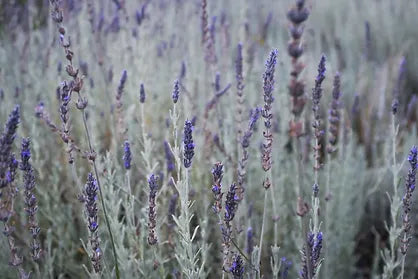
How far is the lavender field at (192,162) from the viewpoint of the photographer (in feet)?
3.83

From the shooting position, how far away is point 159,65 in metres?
3.20

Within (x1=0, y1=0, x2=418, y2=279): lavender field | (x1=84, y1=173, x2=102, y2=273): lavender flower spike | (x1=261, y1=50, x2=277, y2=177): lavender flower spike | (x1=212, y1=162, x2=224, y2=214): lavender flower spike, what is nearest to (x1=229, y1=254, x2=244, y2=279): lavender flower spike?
(x1=0, y1=0, x2=418, y2=279): lavender field

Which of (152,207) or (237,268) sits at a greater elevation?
(152,207)

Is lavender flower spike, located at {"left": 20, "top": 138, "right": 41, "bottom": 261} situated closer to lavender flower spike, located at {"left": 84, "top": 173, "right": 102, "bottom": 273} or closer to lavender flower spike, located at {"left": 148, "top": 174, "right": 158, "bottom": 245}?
lavender flower spike, located at {"left": 84, "top": 173, "right": 102, "bottom": 273}

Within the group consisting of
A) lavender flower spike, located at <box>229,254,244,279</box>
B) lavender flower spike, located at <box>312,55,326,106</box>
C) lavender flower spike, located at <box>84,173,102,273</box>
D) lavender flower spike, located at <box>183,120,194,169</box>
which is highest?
lavender flower spike, located at <box>312,55,326,106</box>

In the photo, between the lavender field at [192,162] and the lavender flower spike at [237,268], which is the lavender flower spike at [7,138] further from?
the lavender flower spike at [237,268]

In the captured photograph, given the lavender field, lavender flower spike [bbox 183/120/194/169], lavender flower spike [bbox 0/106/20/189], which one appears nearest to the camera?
lavender flower spike [bbox 0/106/20/189]

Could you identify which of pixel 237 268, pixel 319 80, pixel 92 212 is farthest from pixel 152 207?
pixel 319 80

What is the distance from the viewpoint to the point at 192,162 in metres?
1.51

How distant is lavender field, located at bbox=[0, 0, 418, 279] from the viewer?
117 cm

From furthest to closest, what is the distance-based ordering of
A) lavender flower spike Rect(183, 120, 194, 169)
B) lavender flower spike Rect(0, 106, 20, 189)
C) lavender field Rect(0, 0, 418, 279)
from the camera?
lavender field Rect(0, 0, 418, 279) → lavender flower spike Rect(183, 120, 194, 169) → lavender flower spike Rect(0, 106, 20, 189)

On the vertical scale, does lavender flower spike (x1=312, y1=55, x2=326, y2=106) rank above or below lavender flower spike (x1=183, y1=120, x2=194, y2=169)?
above

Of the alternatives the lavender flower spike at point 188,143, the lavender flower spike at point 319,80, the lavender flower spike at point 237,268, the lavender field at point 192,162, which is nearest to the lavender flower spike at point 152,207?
the lavender field at point 192,162

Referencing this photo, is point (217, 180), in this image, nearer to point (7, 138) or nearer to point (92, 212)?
point (92, 212)
